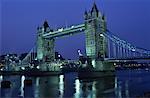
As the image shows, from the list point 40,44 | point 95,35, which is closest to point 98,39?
point 95,35

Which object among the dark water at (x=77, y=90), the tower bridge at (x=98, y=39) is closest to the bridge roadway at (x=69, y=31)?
the tower bridge at (x=98, y=39)

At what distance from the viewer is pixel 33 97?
72.1 feet

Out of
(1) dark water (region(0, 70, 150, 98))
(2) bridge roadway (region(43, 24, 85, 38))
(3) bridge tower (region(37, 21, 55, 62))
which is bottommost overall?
(1) dark water (region(0, 70, 150, 98))

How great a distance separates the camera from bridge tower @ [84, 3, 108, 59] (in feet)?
161

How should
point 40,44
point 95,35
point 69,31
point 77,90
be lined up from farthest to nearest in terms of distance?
point 40,44
point 69,31
point 95,35
point 77,90

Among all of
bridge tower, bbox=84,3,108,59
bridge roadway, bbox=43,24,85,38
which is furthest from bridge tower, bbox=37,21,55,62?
bridge tower, bbox=84,3,108,59

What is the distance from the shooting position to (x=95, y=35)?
165 feet

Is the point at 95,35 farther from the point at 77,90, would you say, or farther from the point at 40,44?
the point at 77,90

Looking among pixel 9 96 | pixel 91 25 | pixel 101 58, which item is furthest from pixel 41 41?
pixel 9 96

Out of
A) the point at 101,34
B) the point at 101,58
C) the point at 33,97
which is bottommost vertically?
the point at 33,97

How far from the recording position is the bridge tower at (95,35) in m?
49.2

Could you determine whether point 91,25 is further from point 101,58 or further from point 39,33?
point 39,33

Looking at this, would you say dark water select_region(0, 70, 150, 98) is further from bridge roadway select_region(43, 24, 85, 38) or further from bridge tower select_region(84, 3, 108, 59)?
bridge roadway select_region(43, 24, 85, 38)

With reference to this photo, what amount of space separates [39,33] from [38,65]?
9.90 metres
